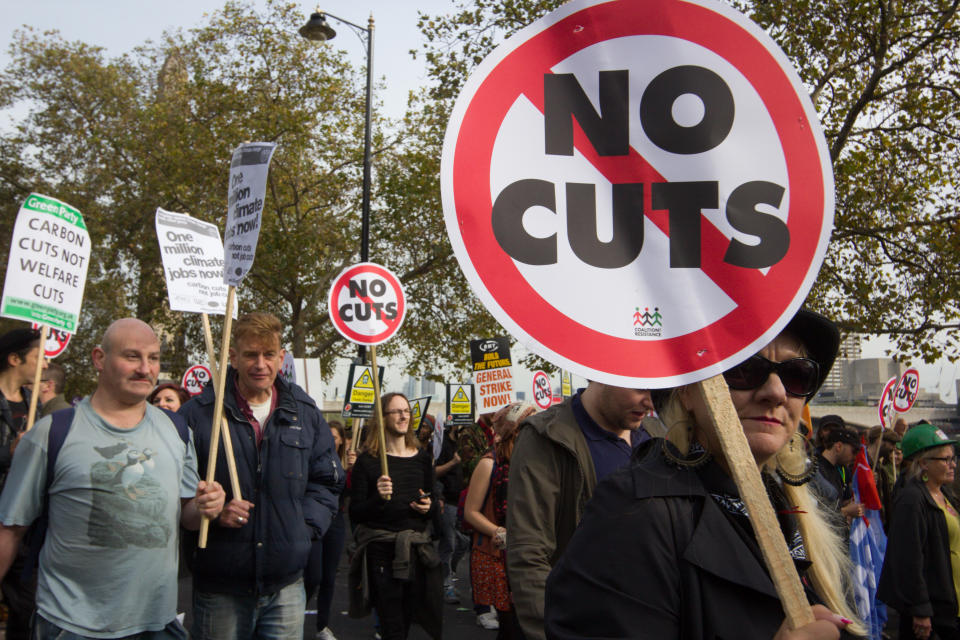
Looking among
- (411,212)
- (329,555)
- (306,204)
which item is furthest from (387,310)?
(306,204)

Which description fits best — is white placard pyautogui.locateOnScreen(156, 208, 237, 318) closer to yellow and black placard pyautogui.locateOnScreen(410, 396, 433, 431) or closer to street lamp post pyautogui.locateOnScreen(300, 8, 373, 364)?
yellow and black placard pyautogui.locateOnScreen(410, 396, 433, 431)

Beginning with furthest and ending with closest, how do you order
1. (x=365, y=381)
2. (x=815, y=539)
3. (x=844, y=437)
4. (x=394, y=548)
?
1. (x=365, y=381)
2. (x=844, y=437)
3. (x=394, y=548)
4. (x=815, y=539)

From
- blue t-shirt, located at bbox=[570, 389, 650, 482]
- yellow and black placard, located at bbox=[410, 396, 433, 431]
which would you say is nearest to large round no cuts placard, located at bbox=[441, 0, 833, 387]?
blue t-shirt, located at bbox=[570, 389, 650, 482]

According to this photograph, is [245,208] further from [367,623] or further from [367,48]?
[367,48]

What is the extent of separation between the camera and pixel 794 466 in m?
1.95

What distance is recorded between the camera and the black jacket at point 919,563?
607 cm

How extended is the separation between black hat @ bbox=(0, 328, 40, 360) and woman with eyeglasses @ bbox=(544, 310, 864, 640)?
504 cm

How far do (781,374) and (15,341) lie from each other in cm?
523

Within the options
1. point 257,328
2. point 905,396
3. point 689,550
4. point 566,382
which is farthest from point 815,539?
point 566,382

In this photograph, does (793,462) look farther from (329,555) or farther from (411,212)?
(411,212)

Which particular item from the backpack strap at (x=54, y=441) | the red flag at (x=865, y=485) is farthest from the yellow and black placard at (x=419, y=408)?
the backpack strap at (x=54, y=441)

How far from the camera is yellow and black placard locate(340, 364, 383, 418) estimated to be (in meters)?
10.6

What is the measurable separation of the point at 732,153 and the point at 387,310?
750 cm

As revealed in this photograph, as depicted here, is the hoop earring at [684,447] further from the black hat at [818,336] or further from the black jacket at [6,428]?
the black jacket at [6,428]
